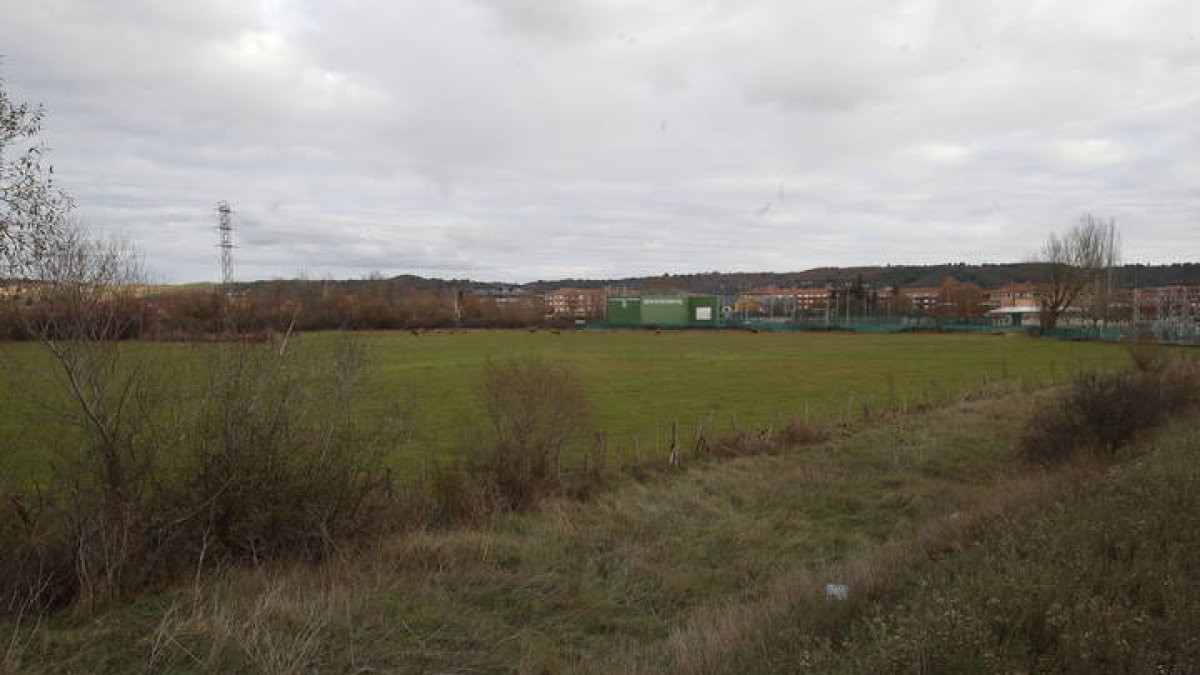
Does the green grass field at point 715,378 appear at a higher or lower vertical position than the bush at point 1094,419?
lower

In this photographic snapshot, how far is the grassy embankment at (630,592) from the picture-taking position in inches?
248

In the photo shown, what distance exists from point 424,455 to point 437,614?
1322 cm

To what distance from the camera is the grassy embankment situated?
630 cm

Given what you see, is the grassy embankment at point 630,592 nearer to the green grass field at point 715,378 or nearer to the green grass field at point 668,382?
the green grass field at point 668,382

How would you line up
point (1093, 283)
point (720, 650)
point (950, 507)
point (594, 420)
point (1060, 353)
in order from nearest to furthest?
1. point (720, 650)
2. point (950, 507)
3. point (594, 420)
4. point (1060, 353)
5. point (1093, 283)

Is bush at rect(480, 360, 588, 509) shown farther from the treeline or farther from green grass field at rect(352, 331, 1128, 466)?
the treeline

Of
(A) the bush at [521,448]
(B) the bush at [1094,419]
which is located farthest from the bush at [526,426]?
(B) the bush at [1094,419]

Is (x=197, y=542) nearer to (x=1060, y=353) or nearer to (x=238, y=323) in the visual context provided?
(x=238, y=323)

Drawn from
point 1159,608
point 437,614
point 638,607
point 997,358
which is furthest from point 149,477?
point 997,358

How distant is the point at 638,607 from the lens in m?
9.16

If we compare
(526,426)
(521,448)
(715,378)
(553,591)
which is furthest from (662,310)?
(553,591)

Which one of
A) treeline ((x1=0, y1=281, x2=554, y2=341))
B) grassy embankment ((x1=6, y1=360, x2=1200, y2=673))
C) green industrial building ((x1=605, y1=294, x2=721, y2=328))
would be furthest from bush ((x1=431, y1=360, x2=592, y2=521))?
green industrial building ((x1=605, y1=294, x2=721, y2=328))

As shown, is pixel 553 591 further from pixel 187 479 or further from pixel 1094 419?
pixel 1094 419

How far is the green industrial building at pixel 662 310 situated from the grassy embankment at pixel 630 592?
13446 cm
